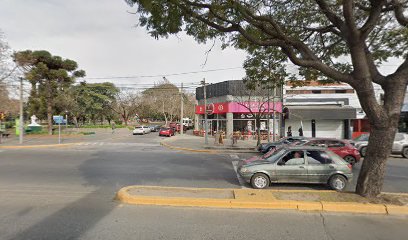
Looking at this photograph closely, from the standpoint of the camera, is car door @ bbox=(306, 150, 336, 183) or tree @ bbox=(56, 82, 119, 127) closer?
car door @ bbox=(306, 150, 336, 183)

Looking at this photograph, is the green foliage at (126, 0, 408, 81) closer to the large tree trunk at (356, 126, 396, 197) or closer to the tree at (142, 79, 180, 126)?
the large tree trunk at (356, 126, 396, 197)

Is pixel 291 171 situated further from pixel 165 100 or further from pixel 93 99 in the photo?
pixel 93 99

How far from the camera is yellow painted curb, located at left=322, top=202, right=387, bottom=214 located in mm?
6012

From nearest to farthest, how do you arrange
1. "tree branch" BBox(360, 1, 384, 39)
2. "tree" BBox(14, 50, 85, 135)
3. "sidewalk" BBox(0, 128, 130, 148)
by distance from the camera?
"tree branch" BBox(360, 1, 384, 39), "sidewalk" BBox(0, 128, 130, 148), "tree" BBox(14, 50, 85, 135)

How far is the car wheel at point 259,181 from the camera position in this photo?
8344 millimetres

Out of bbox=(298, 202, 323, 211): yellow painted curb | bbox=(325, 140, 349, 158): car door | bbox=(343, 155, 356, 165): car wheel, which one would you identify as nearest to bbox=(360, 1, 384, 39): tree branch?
bbox=(298, 202, 323, 211): yellow painted curb

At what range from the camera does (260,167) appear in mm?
8391

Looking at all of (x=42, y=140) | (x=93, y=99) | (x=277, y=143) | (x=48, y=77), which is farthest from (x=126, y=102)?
(x=277, y=143)

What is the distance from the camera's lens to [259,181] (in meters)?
8.37

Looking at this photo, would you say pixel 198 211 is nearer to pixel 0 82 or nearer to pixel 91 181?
pixel 91 181

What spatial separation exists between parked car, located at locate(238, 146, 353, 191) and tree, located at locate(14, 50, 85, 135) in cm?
3139

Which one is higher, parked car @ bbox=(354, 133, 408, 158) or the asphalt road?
parked car @ bbox=(354, 133, 408, 158)

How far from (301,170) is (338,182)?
3.78 ft

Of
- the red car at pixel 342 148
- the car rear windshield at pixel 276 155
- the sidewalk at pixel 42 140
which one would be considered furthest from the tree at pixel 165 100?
the car rear windshield at pixel 276 155
